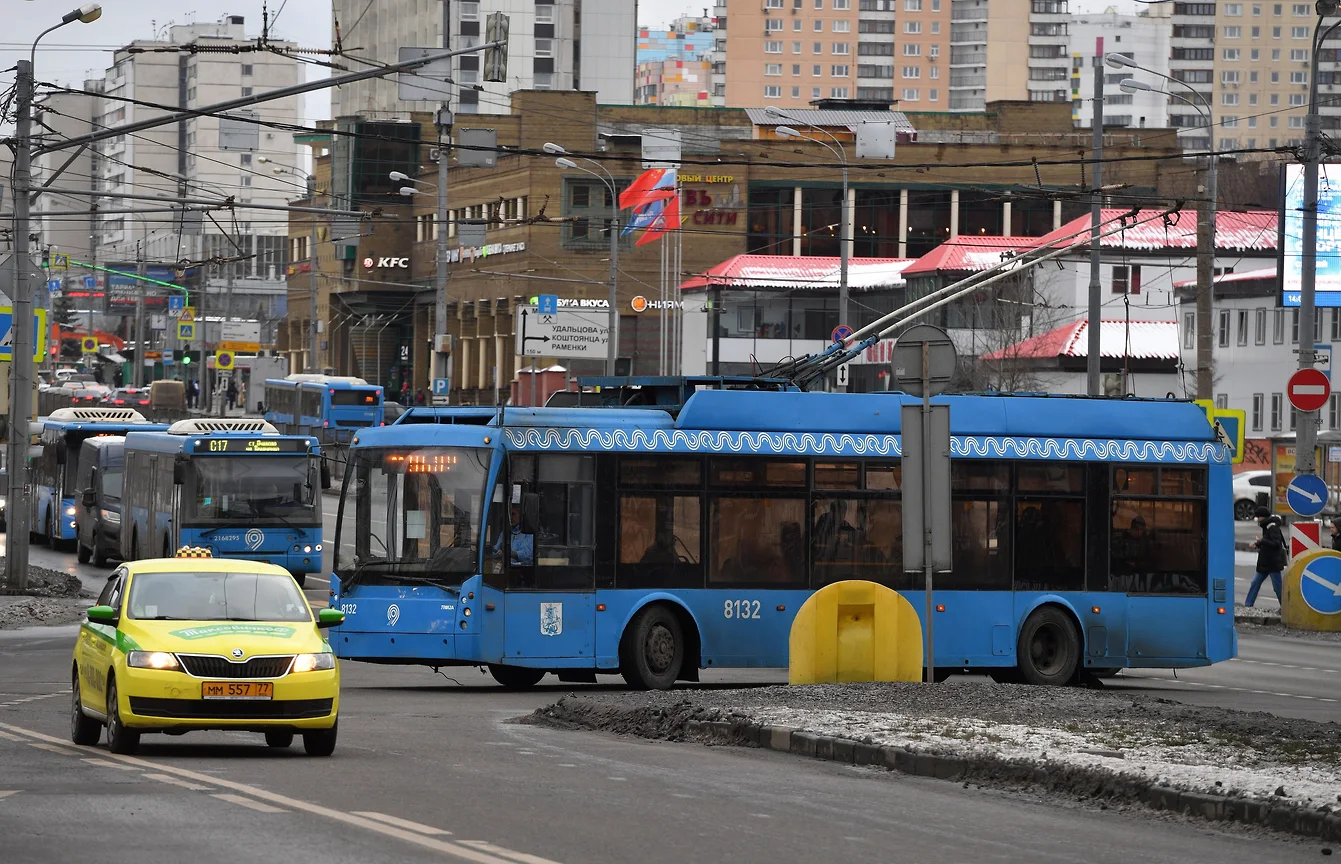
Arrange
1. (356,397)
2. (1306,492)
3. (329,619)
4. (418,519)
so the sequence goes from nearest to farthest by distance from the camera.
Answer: (329,619)
(418,519)
(1306,492)
(356,397)

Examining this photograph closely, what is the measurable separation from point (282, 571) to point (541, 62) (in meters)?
125

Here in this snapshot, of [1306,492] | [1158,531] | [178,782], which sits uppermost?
[1306,492]

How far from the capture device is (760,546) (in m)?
21.2

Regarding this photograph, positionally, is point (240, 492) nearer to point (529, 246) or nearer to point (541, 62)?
point (529, 246)

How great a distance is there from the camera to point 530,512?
2036 centimetres

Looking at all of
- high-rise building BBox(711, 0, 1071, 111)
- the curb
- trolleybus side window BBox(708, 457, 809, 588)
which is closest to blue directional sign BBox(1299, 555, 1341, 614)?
trolleybus side window BBox(708, 457, 809, 588)

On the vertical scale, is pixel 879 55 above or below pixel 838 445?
above

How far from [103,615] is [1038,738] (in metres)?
6.12

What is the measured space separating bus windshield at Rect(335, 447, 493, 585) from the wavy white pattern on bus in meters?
0.66

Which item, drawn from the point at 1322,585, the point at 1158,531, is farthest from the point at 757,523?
the point at 1322,585

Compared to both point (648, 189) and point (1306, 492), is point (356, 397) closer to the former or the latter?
point (648, 189)

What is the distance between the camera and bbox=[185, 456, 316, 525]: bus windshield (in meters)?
34.4

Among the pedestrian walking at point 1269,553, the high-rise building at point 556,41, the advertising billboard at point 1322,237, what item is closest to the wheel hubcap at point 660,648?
the pedestrian walking at point 1269,553

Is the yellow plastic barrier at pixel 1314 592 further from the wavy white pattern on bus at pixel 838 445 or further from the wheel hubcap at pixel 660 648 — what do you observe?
the wheel hubcap at pixel 660 648
